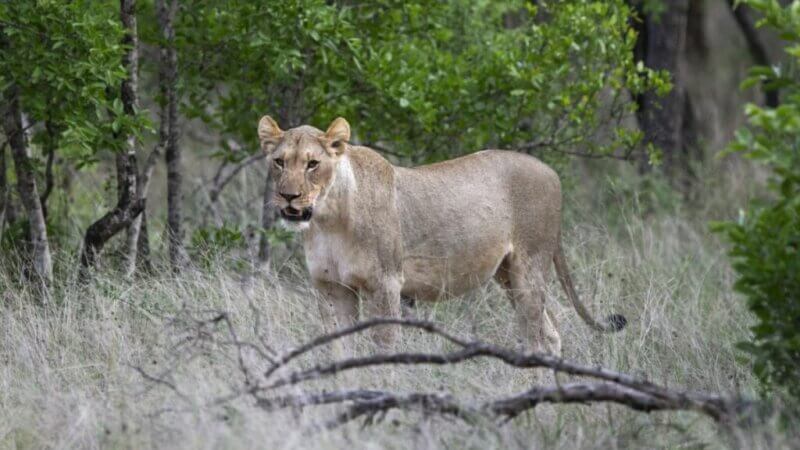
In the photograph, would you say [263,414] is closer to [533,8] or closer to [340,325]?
[340,325]

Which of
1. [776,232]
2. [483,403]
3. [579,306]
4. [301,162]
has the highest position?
[776,232]

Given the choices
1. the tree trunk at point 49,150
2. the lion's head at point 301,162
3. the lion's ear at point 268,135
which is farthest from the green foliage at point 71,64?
the lion's head at point 301,162

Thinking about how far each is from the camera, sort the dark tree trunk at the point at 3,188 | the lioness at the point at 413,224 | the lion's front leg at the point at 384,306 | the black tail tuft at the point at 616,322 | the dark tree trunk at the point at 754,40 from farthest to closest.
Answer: the dark tree trunk at the point at 754,40 → the dark tree trunk at the point at 3,188 → the black tail tuft at the point at 616,322 → the lion's front leg at the point at 384,306 → the lioness at the point at 413,224

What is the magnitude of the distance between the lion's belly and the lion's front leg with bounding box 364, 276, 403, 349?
26 cm

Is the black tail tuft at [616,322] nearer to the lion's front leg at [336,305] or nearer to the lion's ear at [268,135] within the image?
the lion's front leg at [336,305]

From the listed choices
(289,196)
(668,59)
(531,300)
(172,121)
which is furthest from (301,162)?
(668,59)

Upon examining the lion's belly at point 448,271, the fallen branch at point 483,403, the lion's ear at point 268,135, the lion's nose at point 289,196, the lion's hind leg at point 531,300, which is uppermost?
the lion's ear at point 268,135

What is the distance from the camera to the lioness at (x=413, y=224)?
21.2 feet

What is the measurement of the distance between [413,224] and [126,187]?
6.60 feet

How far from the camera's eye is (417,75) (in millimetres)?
8234

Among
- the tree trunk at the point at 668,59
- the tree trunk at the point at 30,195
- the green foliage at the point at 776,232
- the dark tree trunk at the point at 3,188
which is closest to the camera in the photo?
the green foliage at the point at 776,232

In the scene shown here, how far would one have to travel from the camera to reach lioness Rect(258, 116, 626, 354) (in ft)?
21.2

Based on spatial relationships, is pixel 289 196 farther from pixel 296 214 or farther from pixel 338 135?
pixel 338 135

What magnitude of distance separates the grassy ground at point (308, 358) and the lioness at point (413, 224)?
23cm
